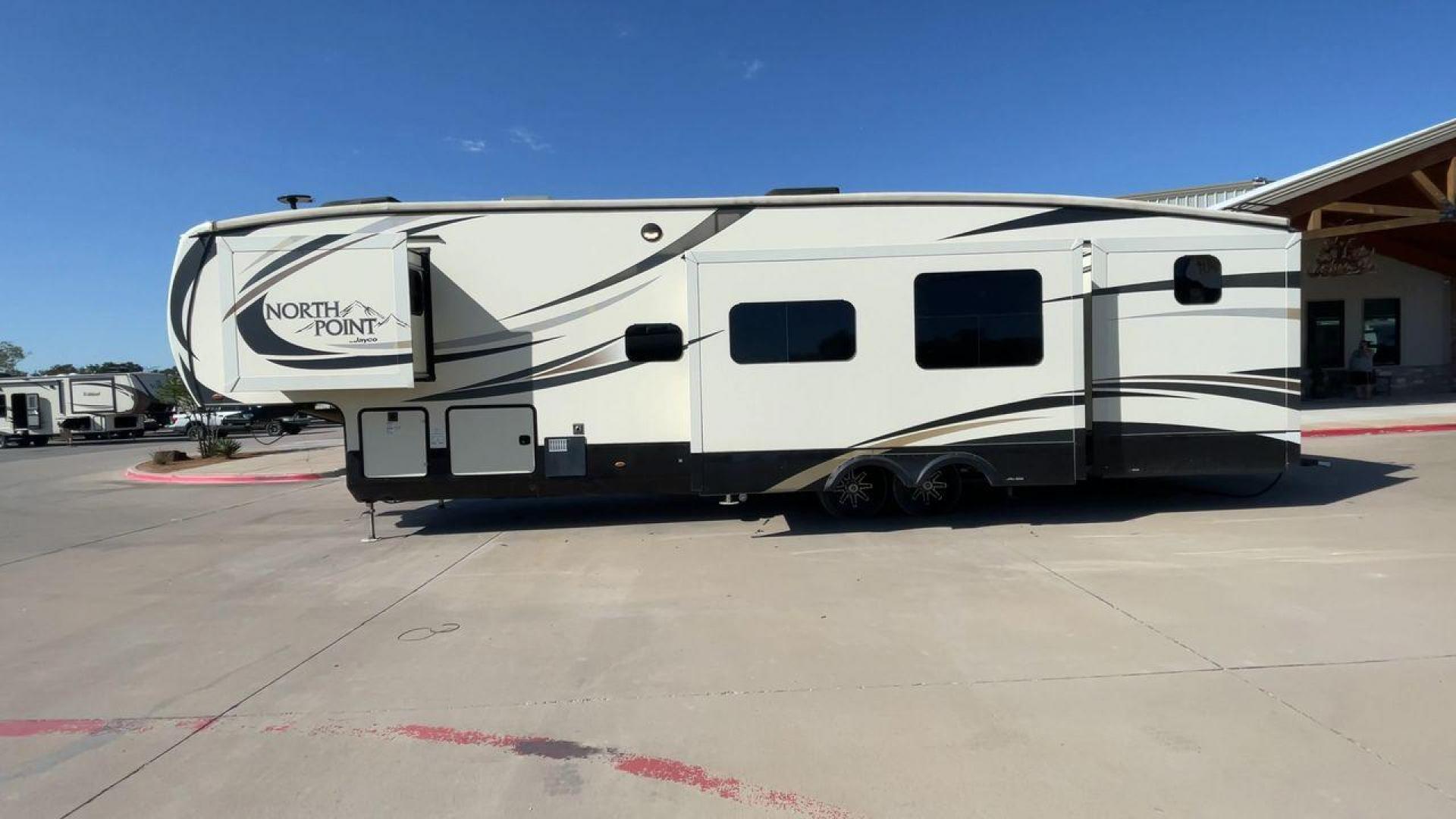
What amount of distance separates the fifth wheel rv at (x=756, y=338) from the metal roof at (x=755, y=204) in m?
0.03

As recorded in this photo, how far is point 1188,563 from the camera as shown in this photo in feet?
19.5

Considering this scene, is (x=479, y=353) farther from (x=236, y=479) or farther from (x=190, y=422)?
(x=190, y=422)

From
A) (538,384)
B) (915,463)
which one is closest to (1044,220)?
(915,463)

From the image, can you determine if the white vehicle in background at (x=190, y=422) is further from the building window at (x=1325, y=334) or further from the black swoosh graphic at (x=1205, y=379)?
the building window at (x=1325, y=334)

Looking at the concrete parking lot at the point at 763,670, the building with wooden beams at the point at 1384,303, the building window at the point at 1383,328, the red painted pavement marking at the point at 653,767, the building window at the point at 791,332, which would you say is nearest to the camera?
the red painted pavement marking at the point at 653,767

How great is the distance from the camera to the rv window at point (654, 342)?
7.54 metres

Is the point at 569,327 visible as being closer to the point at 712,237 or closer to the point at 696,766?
the point at 712,237

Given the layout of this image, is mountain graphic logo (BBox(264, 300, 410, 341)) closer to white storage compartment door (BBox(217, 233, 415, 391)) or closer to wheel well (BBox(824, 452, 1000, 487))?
white storage compartment door (BBox(217, 233, 415, 391))

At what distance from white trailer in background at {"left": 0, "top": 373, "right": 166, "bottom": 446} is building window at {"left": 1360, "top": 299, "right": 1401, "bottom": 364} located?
132ft

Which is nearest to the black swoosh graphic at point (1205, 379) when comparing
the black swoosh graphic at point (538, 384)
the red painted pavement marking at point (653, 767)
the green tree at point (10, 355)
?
the black swoosh graphic at point (538, 384)

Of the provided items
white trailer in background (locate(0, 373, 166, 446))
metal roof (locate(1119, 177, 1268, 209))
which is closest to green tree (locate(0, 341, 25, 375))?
white trailer in background (locate(0, 373, 166, 446))

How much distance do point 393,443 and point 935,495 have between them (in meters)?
5.73

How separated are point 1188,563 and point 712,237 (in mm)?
5158

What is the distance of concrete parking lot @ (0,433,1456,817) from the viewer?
3.04 meters
